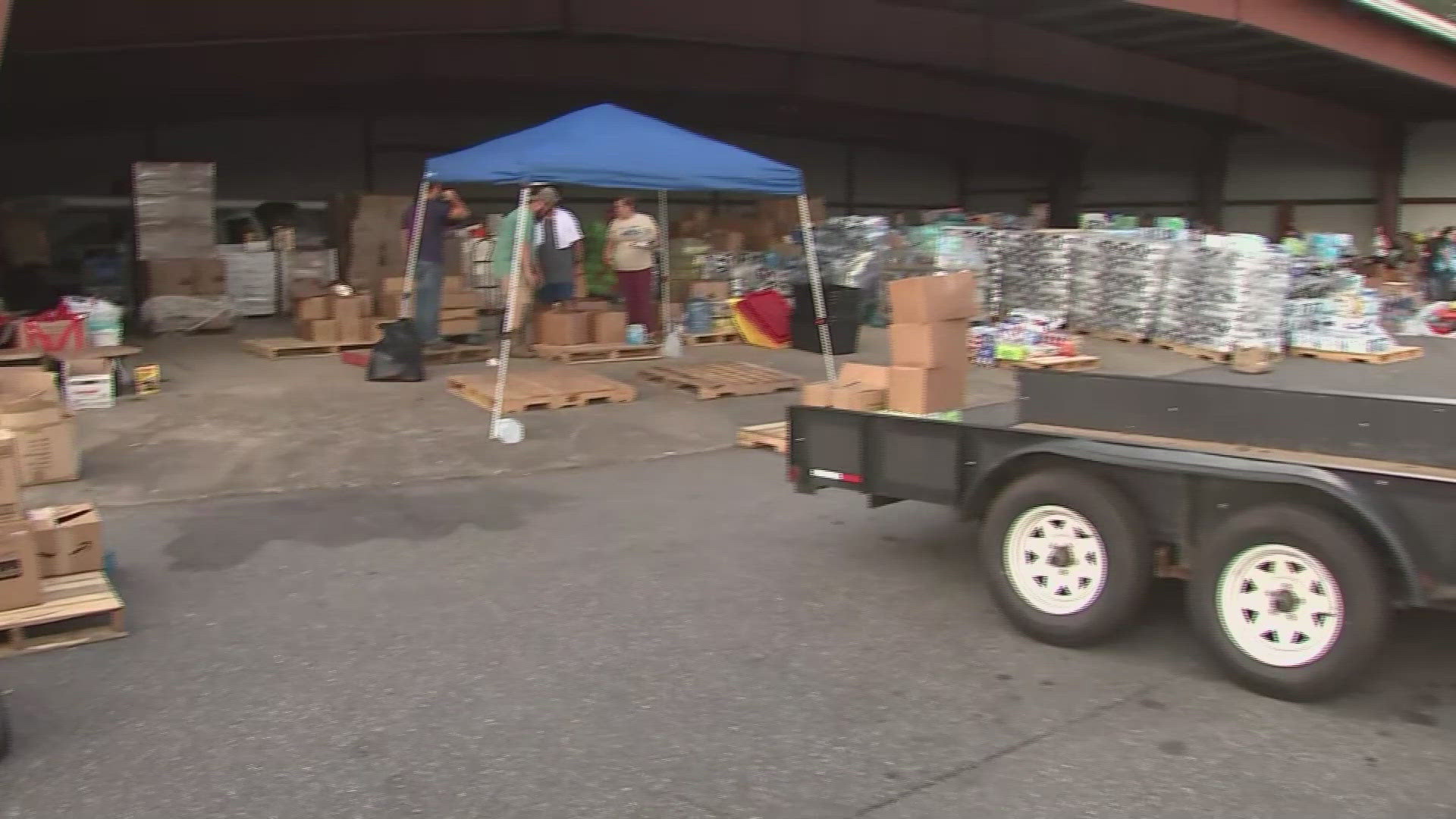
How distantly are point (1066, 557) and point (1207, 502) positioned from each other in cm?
63

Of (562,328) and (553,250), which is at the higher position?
(553,250)

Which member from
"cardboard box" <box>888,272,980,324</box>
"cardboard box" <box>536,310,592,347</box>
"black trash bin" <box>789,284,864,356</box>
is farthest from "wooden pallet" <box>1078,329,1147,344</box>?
"cardboard box" <box>888,272,980,324</box>

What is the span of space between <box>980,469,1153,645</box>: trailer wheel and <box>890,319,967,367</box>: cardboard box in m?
1.64

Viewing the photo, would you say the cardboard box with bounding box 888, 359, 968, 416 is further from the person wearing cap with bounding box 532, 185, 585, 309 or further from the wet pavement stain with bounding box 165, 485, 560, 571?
the person wearing cap with bounding box 532, 185, 585, 309

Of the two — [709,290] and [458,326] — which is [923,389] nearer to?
[458,326]

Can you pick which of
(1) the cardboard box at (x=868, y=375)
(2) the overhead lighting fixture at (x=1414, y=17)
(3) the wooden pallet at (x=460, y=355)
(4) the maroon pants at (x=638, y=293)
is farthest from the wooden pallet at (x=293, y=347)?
(2) the overhead lighting fixture at (x=1414, y=17)

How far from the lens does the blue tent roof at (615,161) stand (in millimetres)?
9383

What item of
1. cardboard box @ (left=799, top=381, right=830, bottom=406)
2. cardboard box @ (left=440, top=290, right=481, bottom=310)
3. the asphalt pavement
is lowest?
the asphalt pavement

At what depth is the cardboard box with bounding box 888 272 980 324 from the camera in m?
6.50

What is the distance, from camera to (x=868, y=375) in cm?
664

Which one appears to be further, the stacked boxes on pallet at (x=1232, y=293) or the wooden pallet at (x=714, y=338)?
the wooden pallet at (x=714, y=338)

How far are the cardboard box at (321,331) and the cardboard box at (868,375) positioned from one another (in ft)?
27.2

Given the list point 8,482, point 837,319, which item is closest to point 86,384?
point 8,482

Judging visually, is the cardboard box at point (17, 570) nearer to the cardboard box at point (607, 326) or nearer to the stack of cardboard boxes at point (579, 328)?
the stack of cardboard boxes at point (579, 328)
